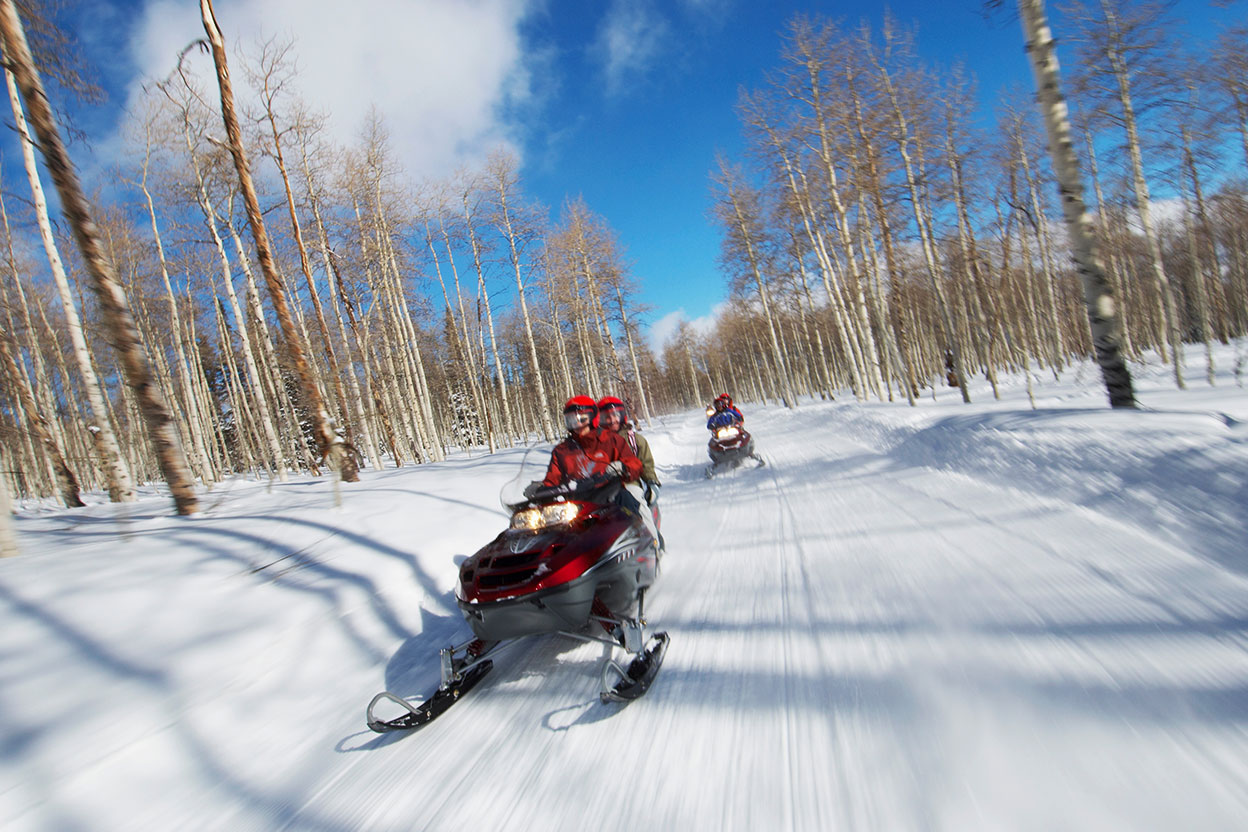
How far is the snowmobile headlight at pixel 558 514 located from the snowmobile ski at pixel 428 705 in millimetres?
1039

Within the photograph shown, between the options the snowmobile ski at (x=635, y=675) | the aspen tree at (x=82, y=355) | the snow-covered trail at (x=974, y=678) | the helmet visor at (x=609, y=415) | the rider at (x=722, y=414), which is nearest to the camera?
the snow-covered trail at (x=974, y=678)

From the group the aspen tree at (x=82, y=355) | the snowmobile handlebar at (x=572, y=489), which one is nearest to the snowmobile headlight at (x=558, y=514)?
the snowmobile handlebar at (x=572, y=489)

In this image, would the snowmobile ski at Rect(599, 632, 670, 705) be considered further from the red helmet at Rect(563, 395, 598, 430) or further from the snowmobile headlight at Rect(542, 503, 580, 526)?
the red helmet at Rect(563, 395, 598, 430)

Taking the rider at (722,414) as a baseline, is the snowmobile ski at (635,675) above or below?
below

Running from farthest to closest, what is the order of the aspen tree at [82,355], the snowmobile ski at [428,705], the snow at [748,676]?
the aspen tree at [82,355], the snowmobile ski at [428,705], the snow at [748,676]

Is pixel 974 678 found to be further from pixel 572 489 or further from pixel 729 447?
pixel 729 447

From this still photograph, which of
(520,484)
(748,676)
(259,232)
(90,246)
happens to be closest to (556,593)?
(748,676)

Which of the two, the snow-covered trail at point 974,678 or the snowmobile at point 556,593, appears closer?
the snow-covered trail at point 974,678

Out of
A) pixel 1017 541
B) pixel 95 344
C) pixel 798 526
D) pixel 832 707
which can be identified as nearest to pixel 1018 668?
pixel 832 707

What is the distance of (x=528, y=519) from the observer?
392 centimetres

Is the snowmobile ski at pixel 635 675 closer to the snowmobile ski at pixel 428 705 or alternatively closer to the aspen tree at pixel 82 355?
the snowmobile ski at pixel 428 705

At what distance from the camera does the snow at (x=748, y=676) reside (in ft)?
6.80

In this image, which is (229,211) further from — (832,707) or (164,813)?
→ (832,707)

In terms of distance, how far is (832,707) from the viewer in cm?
261
